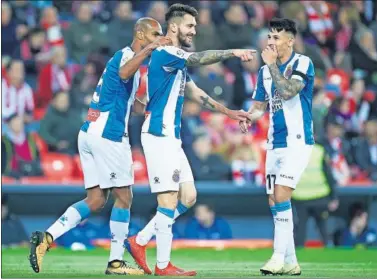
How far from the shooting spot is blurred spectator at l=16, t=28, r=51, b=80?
19984mm

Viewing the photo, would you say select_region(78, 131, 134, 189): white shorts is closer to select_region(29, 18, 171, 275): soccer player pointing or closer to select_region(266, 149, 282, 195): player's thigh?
select_region(29, 18, 171, 275): soccer player pointing

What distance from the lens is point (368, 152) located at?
1869 cm

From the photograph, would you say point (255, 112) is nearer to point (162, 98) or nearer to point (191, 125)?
point (162, 98)

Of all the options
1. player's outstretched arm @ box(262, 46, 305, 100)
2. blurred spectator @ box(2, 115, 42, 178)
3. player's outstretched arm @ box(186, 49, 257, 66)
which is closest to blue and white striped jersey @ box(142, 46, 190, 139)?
player's outstretched arm @ box(186, 49, 257, 66)

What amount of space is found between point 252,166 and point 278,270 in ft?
22.8

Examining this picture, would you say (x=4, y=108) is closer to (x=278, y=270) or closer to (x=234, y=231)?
(x=234, y=231)

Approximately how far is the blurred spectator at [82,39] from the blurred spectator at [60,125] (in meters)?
2.34

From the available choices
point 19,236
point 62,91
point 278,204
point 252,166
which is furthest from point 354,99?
point 278,204

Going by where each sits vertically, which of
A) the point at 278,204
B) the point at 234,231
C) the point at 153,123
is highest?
the point at 153,123

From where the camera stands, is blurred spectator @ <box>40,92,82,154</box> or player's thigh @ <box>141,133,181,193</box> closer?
player's thigh @ <box>141,133,181,193</box>

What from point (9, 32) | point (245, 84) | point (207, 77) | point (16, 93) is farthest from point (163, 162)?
point (9, 32)

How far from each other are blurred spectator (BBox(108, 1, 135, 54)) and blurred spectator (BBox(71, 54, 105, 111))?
32.7 inches

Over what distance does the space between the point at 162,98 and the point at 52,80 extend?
29.6 feet

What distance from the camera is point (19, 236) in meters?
16.7
